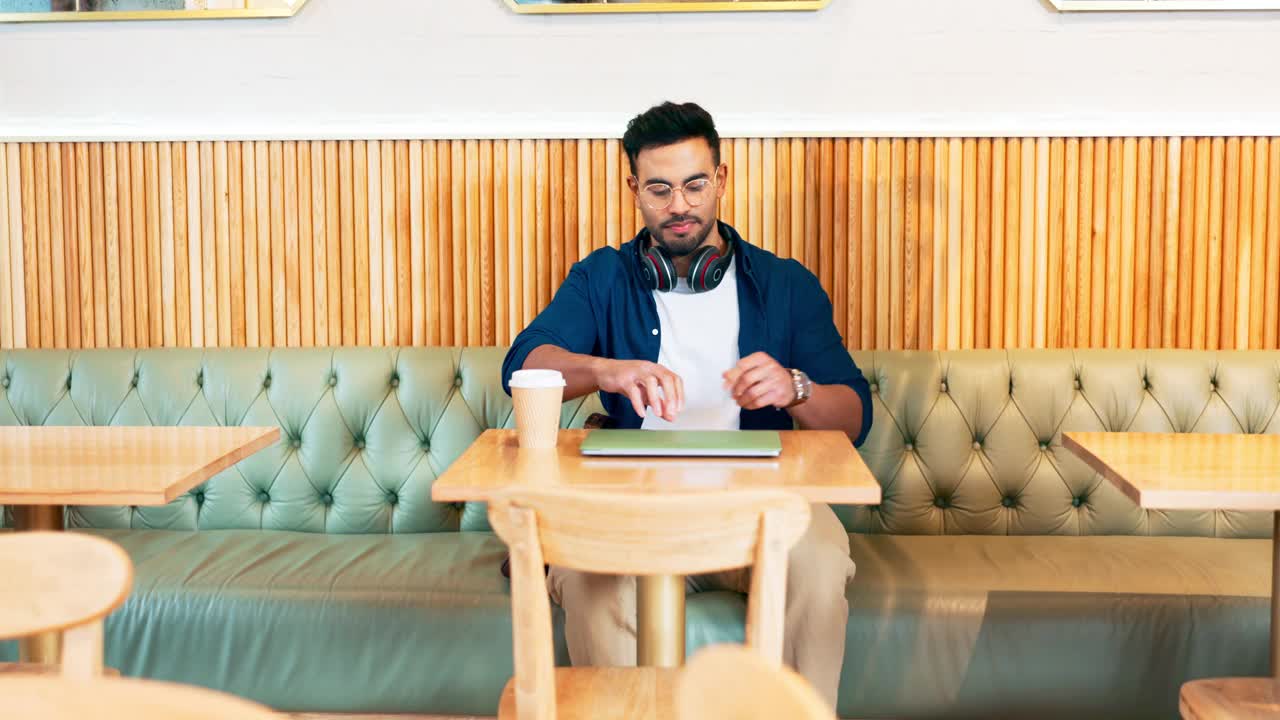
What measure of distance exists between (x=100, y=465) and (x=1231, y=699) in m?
1.73

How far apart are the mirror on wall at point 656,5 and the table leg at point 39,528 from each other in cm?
167

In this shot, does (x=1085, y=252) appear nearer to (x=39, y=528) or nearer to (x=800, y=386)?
(x=800, y=386)

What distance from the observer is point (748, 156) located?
2742 mm

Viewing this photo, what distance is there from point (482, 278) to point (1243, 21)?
2087 millimetres

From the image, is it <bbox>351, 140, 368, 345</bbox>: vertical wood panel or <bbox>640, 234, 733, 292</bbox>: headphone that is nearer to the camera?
<bbox>640, 234, 733, 292</bbox>: headphone

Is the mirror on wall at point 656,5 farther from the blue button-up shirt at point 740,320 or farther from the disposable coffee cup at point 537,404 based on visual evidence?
the disposable coffee cup at point 537,404

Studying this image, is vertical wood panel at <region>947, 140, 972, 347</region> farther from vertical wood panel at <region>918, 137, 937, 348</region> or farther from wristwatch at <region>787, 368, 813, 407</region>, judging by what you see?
wristwatch at <region>787, 368, 813, 407</region>

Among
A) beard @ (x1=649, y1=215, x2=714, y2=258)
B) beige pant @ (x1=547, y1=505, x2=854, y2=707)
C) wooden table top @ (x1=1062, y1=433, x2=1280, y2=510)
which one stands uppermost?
beard @ (x1=649, y1=215, x2=714, y2=258)

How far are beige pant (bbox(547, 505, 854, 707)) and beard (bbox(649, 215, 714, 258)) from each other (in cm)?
62

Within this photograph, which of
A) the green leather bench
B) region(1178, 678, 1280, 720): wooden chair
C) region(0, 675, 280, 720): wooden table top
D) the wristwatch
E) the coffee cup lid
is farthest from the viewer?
the green leather bench

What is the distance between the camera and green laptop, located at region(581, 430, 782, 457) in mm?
1531

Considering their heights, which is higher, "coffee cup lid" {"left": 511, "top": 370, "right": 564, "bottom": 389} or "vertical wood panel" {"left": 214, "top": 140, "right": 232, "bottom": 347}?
"vertical wood panel" {"left": 214, "top": 140, "right": 232, "bottom": 347}

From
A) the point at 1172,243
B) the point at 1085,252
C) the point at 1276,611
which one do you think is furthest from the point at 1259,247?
the point at 1276,611

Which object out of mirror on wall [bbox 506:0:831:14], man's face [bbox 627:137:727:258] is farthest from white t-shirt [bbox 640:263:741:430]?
mirror on wall [bbox 506:0:831:14]
